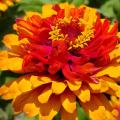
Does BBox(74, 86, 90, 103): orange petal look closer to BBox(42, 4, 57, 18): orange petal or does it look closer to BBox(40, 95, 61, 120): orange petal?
BBox(40, 95, 61, 120): orange petal

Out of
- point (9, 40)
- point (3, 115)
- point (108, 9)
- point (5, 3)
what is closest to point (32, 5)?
point (5, 3)

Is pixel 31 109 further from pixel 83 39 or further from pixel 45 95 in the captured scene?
pixel 83 39

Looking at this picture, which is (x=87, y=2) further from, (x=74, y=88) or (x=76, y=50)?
(x=74, y=88)

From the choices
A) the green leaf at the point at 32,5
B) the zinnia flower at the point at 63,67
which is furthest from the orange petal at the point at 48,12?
the green leaf at the point at 32,5

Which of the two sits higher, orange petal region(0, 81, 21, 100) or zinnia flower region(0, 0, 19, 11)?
zinnia flower region(0, 0, 19, 11)

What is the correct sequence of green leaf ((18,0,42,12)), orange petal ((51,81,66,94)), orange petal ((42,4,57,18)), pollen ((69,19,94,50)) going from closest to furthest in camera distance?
orange petal ((51,81,66,94)) < pollen ((69,19,94,50)) < orange petal ((42,4,57,18)) < green leaf ((18,0,42,12))

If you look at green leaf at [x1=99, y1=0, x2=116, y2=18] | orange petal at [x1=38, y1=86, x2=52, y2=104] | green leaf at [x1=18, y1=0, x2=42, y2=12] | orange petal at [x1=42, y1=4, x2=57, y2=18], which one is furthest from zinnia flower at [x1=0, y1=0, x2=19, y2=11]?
orange petal at [x1=38, y1=86, x2=52, y2=104]

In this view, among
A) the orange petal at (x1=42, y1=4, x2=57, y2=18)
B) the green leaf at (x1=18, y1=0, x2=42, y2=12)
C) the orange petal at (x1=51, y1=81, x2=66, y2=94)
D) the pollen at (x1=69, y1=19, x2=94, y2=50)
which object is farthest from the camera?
the green leaf at (x1=18, y1=0, x2=42, y2=12)

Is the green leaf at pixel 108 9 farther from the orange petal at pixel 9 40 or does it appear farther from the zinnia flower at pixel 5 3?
the orange petal at pixel 9 40
